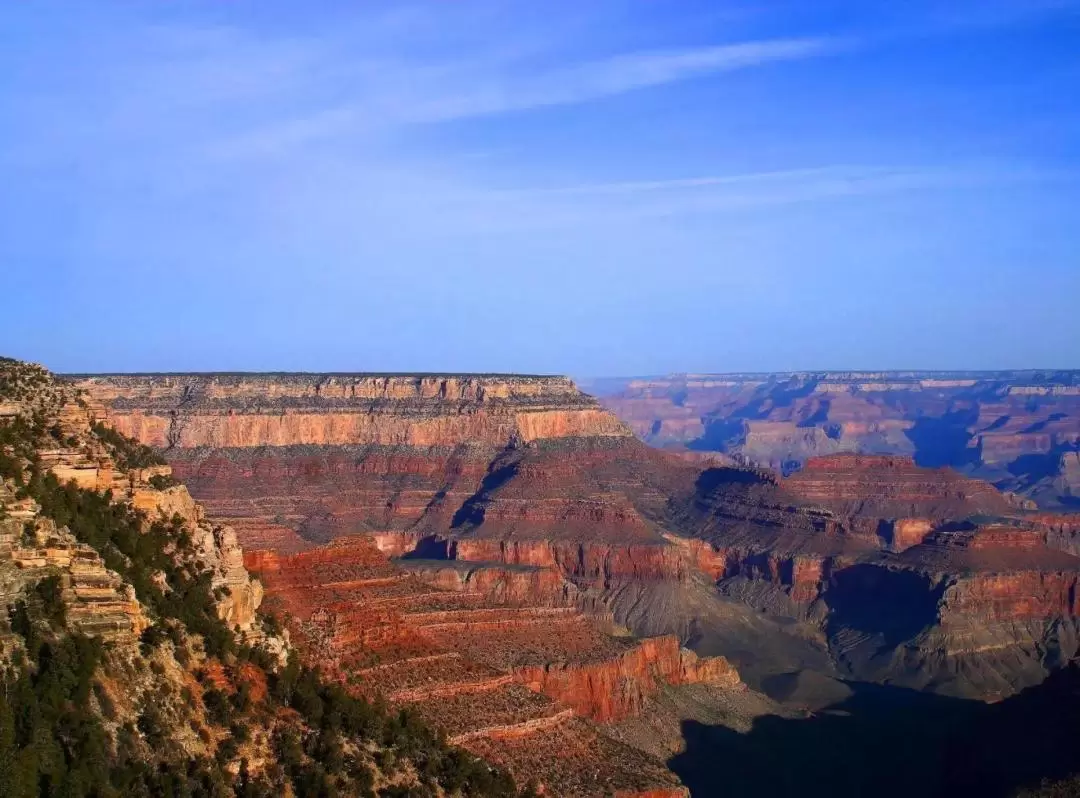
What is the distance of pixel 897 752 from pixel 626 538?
40.6m

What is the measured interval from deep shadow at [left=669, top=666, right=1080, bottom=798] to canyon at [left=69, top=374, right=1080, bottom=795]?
6.69 ft

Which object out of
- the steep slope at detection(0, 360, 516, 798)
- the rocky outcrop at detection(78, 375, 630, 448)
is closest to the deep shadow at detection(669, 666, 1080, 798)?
the steep slope at detection(0, 360, 516, 798)

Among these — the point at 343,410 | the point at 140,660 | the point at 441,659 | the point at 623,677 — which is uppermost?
the point at 343,410

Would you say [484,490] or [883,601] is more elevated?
[484,490]

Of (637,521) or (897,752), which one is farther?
(637,521)

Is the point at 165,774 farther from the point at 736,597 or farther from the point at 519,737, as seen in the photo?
the point at 736,597

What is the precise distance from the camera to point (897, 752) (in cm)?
7519

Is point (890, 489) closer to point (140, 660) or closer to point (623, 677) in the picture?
point (623, 677)

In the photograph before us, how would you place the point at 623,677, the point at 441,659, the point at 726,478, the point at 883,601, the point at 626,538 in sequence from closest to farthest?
the point at 441,659 < the point at 623,677 < the point at 883,601 < the point at 626,538 < the point at 726,478

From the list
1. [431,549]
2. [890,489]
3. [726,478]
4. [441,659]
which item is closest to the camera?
[441,659]

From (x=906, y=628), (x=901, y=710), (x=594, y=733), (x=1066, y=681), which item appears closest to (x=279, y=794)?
(x=594, y=733)

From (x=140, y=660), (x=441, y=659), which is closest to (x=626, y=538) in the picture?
(x=441, y=659)

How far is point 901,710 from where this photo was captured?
86750 millimetres

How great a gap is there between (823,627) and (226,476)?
43.5 m
